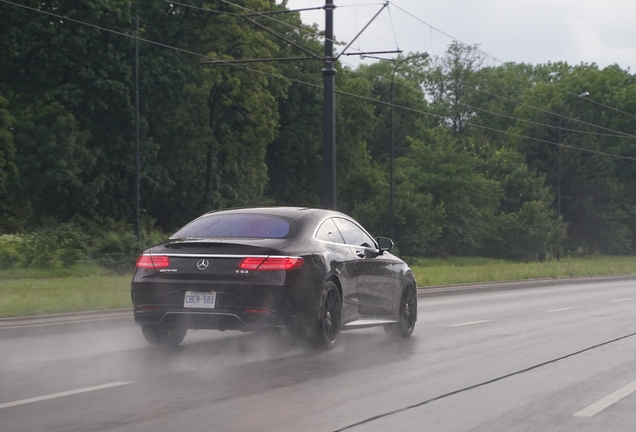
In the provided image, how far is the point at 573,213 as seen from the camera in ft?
267

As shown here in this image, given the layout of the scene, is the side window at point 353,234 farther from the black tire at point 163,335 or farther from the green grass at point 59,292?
the green grass at point 59,292

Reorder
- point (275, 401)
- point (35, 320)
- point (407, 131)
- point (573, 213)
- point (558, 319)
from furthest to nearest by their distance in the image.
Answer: point (407, 131) → point (573, 213) → point (558, 319) → point (35, 320) → point (275, 401)

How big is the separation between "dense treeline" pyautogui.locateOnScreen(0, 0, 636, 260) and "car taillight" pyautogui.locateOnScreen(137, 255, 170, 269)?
19973 millimetres

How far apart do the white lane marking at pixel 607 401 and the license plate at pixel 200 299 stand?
395cm

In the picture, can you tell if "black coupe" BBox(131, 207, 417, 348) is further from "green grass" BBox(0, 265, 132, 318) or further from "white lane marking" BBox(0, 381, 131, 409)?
"green grass" BBox(0, 265, 132, 318)

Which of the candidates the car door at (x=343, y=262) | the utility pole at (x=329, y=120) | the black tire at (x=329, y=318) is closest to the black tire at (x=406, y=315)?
the car door at (x=343, y=262)

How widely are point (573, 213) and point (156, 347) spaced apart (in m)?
73.5

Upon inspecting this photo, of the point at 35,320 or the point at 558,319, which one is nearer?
the point at 35,320

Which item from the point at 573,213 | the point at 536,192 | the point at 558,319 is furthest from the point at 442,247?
the point at 558,319

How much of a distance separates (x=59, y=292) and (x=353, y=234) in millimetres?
9500

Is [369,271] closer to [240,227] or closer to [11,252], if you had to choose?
[240,227]

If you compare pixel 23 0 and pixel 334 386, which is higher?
pixel 23 0

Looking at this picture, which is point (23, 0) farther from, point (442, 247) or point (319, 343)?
point (319, 343)

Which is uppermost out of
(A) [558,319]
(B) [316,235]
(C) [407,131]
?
(C) [407,131]
